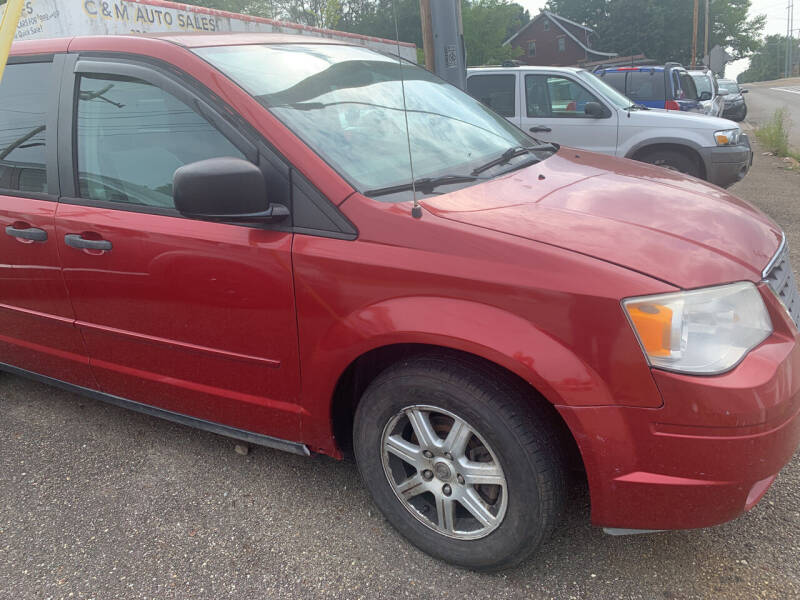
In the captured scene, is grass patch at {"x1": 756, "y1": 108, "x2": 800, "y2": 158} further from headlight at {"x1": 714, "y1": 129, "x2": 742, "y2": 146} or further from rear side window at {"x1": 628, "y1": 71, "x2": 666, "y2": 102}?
headlight at {"x1": 714, "y1": 129, "x2": 742, "y2": 146}

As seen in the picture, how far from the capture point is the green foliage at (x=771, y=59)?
9450 centimetres

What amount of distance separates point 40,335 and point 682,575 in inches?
109

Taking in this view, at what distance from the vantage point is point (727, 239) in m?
2.04

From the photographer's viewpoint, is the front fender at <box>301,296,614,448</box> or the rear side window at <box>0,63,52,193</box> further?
the rear side window at <box>0,63,52,193</box>

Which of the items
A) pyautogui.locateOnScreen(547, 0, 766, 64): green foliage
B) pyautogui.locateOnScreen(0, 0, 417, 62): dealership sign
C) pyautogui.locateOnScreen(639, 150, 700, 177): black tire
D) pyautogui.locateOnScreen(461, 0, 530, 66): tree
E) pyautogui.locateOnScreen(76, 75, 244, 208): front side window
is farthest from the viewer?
pyautogui.locateOnScreen(547, 0, 766, 64): green foliage

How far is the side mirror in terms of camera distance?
7.71 metres

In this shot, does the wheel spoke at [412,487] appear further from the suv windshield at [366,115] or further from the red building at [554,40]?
the red building at [554,40]

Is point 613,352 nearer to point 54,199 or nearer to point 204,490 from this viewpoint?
point 204,490

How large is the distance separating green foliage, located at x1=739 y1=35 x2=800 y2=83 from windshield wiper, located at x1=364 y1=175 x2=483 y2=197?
109662 millimetres

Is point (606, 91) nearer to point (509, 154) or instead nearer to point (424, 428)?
point (509, 154)

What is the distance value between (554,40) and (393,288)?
6226cm

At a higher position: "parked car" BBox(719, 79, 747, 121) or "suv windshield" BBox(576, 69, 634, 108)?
"suv windshield" BBox(576, 69, 634, 108)

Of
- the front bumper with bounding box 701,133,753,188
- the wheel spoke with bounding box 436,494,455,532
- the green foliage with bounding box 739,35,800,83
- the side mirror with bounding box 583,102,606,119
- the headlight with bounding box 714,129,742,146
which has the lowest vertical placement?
the wheel spoke with bounding box 436,494,455,532

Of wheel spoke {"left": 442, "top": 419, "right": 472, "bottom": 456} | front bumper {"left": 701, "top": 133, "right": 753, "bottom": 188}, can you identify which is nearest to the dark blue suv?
front bumper {"left": 701, "top": 133, "right": 753, "bottom": 188}
